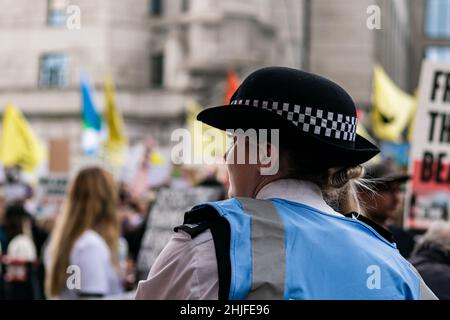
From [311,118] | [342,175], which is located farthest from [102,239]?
[311,118]

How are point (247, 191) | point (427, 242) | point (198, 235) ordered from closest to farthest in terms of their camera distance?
point (198, 235), point (247, 191), point (427, 242)

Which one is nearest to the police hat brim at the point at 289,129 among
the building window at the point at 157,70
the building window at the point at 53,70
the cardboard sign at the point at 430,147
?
the cardboard sign at the point at 430,147

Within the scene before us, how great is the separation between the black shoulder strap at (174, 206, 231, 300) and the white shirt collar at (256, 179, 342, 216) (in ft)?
0.68

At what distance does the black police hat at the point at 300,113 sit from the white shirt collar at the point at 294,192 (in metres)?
0.06

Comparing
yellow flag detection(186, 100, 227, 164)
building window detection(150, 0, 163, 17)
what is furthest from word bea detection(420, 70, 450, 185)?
building window detection(150, 0, 163, 17)

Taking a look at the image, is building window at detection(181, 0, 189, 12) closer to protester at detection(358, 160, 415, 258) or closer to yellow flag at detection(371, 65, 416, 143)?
yellow flag at detection(371, 65, 416, 143)

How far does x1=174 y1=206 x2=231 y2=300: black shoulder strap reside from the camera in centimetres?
191

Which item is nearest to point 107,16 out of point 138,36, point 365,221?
point 138,36

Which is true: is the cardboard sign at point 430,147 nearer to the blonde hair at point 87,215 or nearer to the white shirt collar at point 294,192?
the blonde hair at point 87,215

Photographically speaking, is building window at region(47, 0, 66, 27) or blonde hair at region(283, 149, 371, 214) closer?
blonde hair at region(283, 149, 371, 214)

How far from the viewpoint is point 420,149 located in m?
7.26

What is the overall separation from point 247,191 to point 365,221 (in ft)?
1.26

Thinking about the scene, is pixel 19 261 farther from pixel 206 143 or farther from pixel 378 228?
pixel 378 228

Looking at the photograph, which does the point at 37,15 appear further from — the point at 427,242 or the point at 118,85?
the point at 427,242
